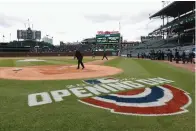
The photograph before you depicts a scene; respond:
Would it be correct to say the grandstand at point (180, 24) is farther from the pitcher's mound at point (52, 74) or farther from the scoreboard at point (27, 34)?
the scoreboard at point (27, 34)

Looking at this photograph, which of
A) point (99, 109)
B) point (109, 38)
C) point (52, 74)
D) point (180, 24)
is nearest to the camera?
point (99, 109)

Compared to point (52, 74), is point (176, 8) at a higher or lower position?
higher

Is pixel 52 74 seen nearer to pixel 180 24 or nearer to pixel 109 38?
pixel 180 24

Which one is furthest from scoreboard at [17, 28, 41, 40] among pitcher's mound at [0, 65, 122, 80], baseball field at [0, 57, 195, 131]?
baseball field at [0, 57, 195, 131]

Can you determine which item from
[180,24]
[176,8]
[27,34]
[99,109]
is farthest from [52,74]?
[27,34]

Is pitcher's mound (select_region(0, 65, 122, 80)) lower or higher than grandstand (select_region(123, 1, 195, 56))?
lower

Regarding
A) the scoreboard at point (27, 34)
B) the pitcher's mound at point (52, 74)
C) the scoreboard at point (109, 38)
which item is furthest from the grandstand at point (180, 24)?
the scoreboard at point (27, 34)

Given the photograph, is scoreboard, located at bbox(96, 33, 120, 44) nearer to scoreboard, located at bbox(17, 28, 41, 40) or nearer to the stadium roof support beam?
the stadium roof support beam

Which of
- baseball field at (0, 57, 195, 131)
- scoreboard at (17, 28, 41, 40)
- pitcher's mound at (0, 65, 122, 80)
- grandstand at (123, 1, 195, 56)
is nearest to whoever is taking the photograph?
baseball field at (0, 57, 195, 131)

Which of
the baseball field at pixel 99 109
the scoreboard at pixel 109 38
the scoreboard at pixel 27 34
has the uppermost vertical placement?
the scoreboard at pixel 27 34

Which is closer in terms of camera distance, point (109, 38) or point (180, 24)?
point (180, 24)

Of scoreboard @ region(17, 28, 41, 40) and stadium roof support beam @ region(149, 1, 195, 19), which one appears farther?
scoreboard @ region(17, 28, 41, 40)

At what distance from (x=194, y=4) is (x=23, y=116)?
58.0 metres

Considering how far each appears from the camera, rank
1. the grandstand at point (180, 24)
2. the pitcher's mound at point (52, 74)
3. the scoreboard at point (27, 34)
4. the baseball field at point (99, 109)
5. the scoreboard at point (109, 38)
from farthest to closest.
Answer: the scoreboard at point (27, 34) < the scoreboard at point (109, 38) < the grandstand at point (180, 24) < the pitcher's mound at point (52, 74) < the baseball field at point (99, 109)
